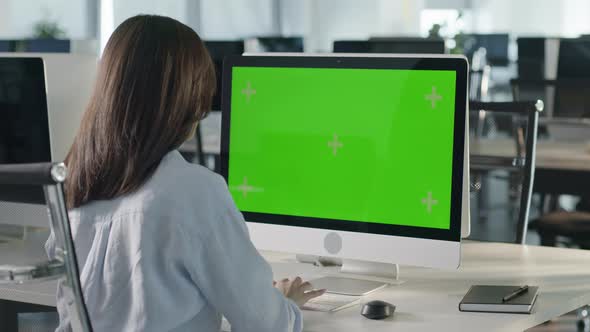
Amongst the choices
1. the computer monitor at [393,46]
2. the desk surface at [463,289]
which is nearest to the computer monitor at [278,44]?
the computer monitor at [393,46]

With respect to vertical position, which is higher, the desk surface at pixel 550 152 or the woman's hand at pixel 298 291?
the woman's hand at pixel 298 291

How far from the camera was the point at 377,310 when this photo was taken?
1774 millimetres

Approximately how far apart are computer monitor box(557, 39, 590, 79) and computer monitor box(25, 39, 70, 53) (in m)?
2.33

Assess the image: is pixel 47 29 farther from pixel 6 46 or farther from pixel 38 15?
pixel 6 46

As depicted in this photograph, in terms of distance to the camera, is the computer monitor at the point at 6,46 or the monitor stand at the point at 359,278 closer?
the monitor stand at the point at 359,278

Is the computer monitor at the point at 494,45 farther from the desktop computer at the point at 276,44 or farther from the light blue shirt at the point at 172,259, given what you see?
the light blue shirt at the point at 172,259

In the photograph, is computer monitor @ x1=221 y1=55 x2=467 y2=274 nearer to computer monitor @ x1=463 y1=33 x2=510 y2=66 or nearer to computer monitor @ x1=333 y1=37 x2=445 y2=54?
computer monitor @ x1=333 y1=37 x2=445 y2=54

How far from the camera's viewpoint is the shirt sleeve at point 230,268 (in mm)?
1453

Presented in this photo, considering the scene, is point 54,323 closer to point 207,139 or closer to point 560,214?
point 560,214

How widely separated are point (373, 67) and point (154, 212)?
2.28 ft

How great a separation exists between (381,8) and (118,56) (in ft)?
31.4

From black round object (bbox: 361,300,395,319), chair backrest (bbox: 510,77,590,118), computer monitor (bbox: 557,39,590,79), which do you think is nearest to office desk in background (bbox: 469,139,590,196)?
chair backrest (bbox: 510,77,590,118)

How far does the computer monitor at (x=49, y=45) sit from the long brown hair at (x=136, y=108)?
3.46 metres

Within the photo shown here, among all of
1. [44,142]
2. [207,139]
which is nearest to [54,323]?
[44,142]
